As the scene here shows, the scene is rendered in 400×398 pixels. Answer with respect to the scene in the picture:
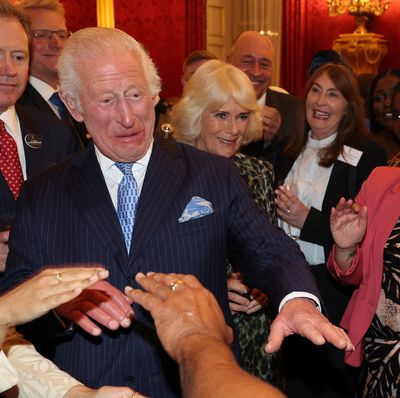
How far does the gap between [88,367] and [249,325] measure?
1079 millimetres

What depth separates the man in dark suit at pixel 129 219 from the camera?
203 centimetres

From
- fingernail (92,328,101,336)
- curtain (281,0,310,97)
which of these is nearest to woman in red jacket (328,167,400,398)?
fingernail (92,328,101,336)

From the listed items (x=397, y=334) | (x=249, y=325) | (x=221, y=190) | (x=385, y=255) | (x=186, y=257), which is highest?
(x=221, y=190)

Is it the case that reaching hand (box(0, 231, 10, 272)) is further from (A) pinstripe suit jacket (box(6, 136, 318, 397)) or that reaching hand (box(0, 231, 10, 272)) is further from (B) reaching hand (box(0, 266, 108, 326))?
(B) reaching hand (box(0, 266, 108, 326))

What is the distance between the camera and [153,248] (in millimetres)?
2045

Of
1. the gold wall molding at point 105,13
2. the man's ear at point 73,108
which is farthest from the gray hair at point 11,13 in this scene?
the gold wall molding at point 105,13

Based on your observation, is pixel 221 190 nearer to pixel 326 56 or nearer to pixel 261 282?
pixel 261 282

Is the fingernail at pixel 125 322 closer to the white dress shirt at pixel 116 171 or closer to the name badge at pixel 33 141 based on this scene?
the white dress shirt at pixel 116 171

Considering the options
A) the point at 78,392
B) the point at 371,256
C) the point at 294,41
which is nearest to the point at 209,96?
the point at 371,256

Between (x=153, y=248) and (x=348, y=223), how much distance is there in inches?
34.8

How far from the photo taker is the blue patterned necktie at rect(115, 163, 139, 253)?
2.09 meters

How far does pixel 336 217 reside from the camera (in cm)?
257

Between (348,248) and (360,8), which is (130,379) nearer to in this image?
(348,248)

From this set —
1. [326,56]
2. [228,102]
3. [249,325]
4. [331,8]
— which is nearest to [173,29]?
[331,8]
